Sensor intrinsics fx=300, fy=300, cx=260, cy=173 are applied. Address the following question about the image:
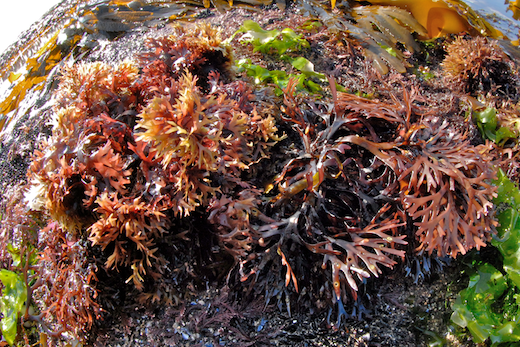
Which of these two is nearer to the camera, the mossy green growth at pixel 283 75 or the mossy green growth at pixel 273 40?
the mossy green growth at pixel 283 75

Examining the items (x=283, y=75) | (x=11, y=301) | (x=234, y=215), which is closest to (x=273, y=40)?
(x=283, y=75)

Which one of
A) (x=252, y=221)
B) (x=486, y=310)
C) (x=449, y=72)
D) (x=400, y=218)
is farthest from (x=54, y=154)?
(x=449, y=72)

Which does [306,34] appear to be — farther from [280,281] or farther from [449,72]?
[280,281]

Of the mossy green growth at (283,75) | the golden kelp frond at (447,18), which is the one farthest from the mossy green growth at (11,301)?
the golden kelp frond at (447,18)

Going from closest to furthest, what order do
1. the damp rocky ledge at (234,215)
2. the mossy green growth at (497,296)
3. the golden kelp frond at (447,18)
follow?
the damp rocky ledge at (234,215)
the mossy green growth at (497,296)
the golden kelp frond at (447,18)

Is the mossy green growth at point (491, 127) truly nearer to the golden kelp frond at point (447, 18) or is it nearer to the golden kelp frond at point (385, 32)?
the golden kelp frond at point (385, 32)

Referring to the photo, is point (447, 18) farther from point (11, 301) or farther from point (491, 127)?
point (11, 301)
